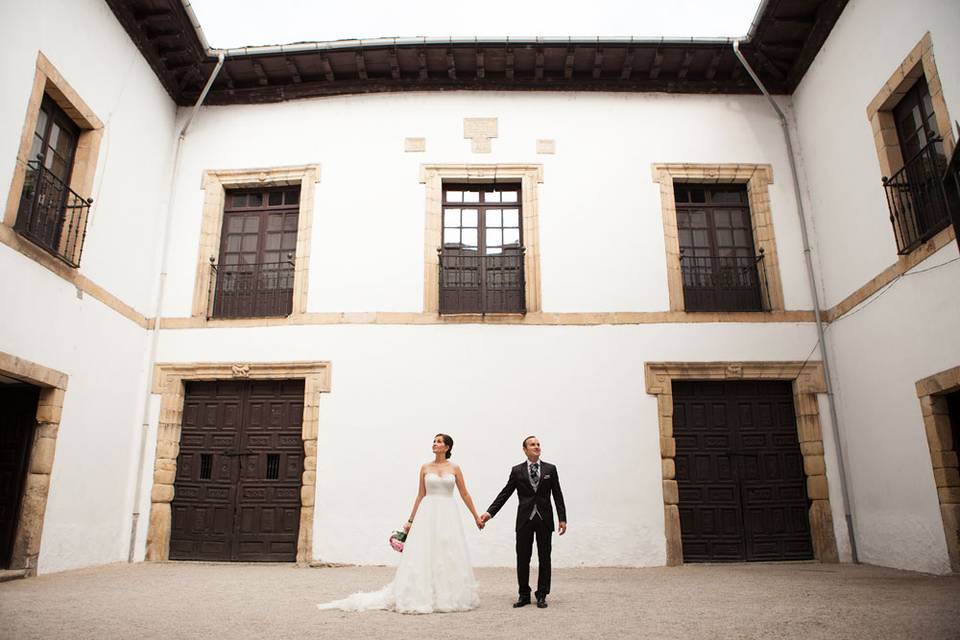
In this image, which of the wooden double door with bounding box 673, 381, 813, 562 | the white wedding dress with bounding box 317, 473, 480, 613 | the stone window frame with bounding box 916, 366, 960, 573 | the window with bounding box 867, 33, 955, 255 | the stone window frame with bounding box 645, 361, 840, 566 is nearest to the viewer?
the white wedding dress with bounding box 317, 473, 480, 613

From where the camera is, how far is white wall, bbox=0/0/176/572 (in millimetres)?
6328

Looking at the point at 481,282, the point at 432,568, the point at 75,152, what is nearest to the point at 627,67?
the point at 481,282

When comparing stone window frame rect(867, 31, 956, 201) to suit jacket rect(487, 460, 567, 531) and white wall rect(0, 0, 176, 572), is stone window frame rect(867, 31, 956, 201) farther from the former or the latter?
Result: white wall rect(0, 0, 176, 572)

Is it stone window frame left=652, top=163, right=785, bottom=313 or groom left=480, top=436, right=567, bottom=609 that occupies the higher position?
stone window frame left=652, top=163, right=785, bottom=313

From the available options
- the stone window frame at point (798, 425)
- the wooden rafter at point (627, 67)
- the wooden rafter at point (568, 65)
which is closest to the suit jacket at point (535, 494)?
the stone window frame at point (798, 425)

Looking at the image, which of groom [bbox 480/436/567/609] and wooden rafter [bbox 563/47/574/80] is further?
wooden rafter [bbox 563/47/574/80]

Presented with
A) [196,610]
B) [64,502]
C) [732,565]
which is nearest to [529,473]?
[196,610]

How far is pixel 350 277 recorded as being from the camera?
8523 mm

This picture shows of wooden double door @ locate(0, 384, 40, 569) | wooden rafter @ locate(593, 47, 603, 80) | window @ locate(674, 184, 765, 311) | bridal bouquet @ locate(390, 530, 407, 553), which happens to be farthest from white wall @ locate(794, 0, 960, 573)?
wooden double door @ locate(0, 384, 40, 569)

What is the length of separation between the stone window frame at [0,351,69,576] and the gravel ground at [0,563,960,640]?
0.41m

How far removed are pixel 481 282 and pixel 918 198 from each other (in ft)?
16.0

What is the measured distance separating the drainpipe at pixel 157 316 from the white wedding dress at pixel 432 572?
13.9 feet

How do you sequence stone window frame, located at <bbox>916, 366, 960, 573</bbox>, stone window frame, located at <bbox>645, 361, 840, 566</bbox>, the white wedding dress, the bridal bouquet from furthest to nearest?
stone window frame, located at <bbox>645, 361, 840, 566</bbox> < stone window frame, located at <bbox>916, 366, 960, 573</bbox> < the bridal bouquet < the white wedding dress

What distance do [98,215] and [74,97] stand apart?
1290 millimetres
